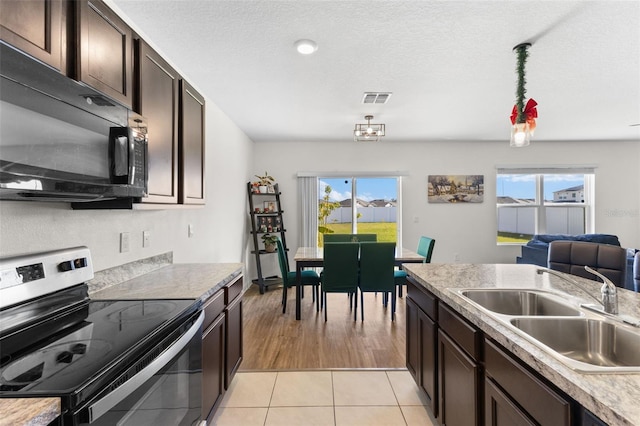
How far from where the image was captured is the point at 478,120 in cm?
418

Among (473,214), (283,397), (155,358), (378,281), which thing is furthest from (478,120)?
(155,358)

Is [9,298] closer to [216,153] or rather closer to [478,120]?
[216,153]

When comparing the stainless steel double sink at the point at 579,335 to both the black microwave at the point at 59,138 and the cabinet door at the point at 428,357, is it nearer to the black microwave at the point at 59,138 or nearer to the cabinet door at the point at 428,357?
the cabinet door at the point at 428,357

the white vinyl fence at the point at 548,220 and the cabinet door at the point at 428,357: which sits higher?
the white vinyl fence at the point at 548,220

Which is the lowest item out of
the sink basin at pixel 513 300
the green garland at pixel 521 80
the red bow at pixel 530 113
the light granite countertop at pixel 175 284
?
→ the sink basin at pixel 513 300

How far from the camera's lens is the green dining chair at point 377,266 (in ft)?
11.0

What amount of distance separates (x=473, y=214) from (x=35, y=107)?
586 cm

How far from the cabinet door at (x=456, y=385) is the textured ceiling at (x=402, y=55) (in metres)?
1.92

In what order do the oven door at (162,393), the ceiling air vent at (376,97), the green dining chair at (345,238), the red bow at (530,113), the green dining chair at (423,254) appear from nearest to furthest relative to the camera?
the oven door at (162,393), the red bow at (530,113), the ceiling air vent at (376,97), the green dining chair at (423,254), the green dining chair at (345,238)

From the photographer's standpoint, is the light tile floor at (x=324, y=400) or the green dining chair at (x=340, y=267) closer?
the light tile floor at (x=324, y=400)

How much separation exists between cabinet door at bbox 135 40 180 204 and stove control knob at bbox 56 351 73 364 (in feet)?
2.73

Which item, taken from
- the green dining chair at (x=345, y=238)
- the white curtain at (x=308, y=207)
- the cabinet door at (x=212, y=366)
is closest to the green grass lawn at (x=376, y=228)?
the white curtain at (x=308, y=207)

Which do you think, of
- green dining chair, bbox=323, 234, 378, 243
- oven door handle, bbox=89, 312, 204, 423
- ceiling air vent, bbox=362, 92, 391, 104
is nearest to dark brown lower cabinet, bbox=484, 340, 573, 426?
oven door handle, bbox=89, 312, 204, 423

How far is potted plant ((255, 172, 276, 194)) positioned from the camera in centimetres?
505
